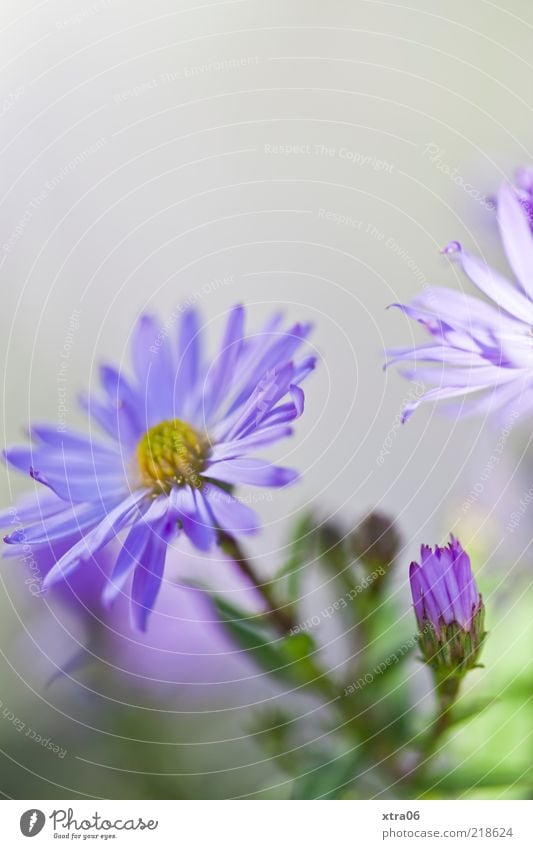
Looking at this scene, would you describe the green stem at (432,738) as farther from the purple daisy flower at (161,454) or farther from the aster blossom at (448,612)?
the purple daisy flower at (161,454)

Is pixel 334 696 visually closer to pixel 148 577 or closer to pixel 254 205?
pixel 148 577

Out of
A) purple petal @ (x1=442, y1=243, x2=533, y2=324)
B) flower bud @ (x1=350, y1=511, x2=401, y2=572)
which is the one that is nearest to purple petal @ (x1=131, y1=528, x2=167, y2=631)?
flower bud @ (x1=350, y1=511, x2=401, y2=572)

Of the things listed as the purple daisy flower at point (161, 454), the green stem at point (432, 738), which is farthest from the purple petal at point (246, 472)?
the green stem at point (432, 738)

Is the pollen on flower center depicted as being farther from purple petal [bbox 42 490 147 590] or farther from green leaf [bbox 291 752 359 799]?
green leaf [bbox 291 752 359 799]

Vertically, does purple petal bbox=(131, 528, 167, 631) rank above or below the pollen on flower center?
below

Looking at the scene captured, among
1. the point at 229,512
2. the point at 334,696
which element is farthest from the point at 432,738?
the point at 229,512
